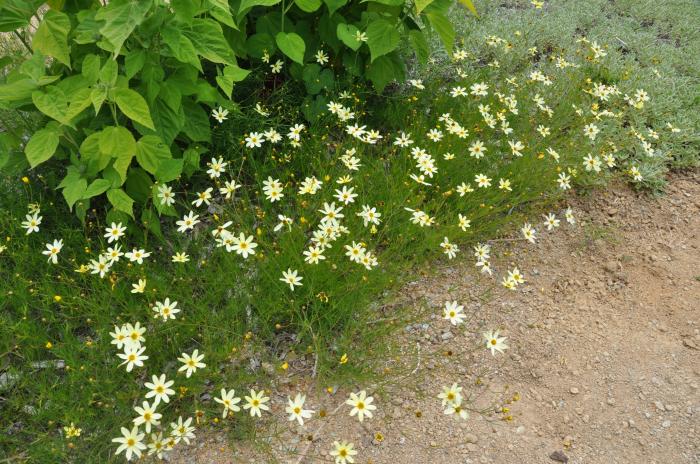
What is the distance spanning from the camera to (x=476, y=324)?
9.27 feet

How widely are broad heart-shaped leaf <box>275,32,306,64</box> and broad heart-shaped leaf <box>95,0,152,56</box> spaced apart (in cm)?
107

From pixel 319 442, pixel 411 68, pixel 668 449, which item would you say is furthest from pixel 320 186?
pixel 668 449

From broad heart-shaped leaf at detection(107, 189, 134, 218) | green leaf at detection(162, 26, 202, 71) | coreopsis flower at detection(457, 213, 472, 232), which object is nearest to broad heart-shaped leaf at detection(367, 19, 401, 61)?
coreopsis flower at detection(457, 213, 472, 232)

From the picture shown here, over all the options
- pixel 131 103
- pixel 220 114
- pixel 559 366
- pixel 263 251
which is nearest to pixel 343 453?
pixel 263 251

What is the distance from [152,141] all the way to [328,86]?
1244 mm

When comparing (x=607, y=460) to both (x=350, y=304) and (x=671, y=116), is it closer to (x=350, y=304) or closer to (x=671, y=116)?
(x=350, y=304)

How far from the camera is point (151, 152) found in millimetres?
2498

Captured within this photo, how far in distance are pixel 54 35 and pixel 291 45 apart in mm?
1185

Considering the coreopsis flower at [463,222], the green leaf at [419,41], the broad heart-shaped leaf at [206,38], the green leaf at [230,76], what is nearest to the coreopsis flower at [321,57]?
the green leaf at [419,41]

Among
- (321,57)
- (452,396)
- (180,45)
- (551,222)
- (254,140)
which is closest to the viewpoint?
(452,396)

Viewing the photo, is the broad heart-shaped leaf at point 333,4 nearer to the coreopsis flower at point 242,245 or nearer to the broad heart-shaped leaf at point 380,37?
the broad heart-shaped leaf at point 380,37

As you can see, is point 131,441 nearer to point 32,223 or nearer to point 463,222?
point 32,223

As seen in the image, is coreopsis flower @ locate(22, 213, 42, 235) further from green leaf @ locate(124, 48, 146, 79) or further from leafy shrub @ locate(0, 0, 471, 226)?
green leaf @ locate(124, 48, 146, 79)

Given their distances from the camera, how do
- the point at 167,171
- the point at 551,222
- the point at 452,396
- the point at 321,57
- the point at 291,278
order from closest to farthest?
the point at 452,396 → the point at 291,278 → the point at 167,171 → the point at 551,222 → the point at 321,57
